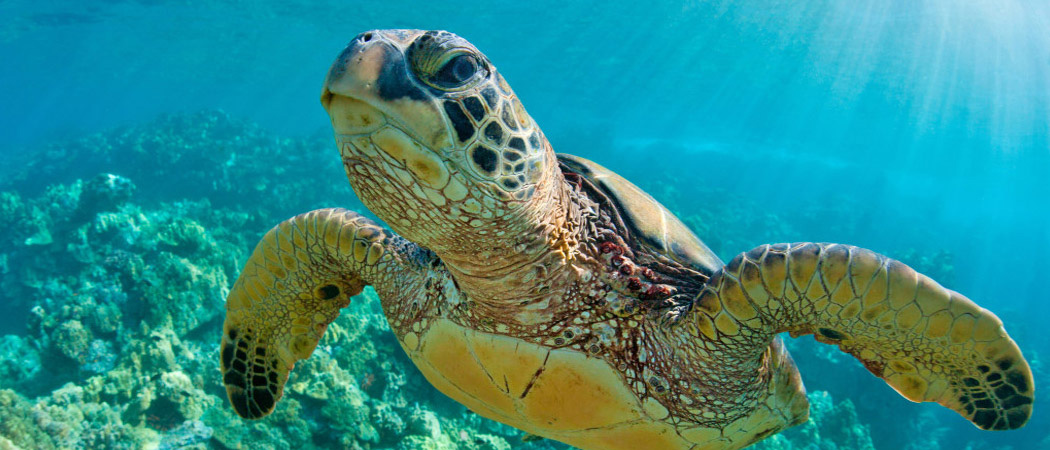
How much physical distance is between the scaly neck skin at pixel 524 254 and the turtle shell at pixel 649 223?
0.82 ft

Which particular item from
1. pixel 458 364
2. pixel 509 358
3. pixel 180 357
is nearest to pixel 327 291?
pixel 458 364

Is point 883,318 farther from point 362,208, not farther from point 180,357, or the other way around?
point 362,208

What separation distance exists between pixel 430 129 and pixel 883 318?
157 cm

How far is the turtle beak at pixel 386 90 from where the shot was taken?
1144 mm

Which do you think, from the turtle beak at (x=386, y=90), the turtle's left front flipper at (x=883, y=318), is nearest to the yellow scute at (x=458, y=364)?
the turtle's left front flipper at (x=883, y=318)

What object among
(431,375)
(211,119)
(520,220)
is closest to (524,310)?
(520,220)

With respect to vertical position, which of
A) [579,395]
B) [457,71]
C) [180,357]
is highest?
[457,71]

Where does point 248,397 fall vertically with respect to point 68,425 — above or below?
above

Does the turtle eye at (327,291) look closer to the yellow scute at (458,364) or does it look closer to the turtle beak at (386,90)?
the yellow scute at (458,364)

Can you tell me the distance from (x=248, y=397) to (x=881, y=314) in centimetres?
311

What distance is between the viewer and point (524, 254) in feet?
5.51

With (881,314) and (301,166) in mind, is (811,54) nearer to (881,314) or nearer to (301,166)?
(301,166)

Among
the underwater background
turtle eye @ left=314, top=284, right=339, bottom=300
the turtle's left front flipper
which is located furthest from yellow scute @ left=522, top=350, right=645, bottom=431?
the underwater background

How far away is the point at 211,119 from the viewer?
58.9ft
